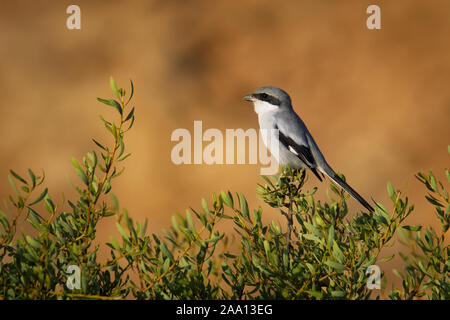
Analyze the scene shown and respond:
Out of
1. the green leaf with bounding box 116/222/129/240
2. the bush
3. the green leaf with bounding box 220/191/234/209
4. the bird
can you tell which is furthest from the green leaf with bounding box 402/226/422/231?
the bird

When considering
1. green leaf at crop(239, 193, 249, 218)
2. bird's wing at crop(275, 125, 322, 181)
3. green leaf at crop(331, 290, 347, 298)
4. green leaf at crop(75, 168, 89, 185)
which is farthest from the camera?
bird's wing at crop(275, 125, 322, 181)

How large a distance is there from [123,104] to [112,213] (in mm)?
436

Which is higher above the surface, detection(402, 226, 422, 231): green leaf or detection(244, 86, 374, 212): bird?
detection(244, 86, 374, 212): bird

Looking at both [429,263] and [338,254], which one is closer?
[338,254]

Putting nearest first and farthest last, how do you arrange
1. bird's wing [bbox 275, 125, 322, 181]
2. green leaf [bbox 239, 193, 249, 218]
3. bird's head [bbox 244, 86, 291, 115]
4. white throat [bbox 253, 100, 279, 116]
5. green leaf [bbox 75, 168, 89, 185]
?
green leaf [bbox 75, 168, 89, 185] < green leaf [bbox 239, 193, 249, 218] < bird's wing [bbox 275, 125, 322, 181] < bird's head [bbox 244, 86, 291, 115] < white throat [bbox 253, 100, 279, 116]

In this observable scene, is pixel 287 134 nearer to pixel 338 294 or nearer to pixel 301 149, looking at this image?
pixel 301 149

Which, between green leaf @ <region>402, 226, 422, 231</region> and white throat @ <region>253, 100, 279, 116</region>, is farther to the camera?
white throat @ <region>253, 100, 279, 116</region>

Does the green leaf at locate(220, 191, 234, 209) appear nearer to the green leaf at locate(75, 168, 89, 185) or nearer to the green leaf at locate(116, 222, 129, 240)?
the green leaf at locate(116, 222, 129, 240)

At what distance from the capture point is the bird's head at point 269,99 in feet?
14.1

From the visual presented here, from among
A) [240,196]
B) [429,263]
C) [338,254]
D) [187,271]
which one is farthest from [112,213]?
[429,263]

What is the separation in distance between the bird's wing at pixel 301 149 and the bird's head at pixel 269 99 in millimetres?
350

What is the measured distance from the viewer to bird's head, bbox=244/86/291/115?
14.1 ft

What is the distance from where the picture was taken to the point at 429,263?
1.77 metres
